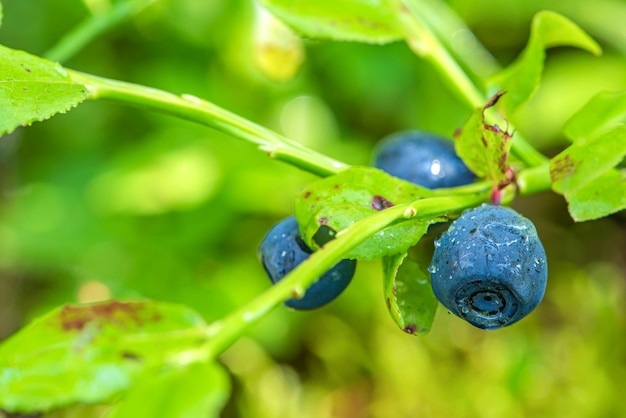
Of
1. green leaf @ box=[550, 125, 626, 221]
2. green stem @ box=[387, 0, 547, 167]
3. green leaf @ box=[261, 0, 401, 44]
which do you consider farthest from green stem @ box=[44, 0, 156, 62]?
green leaf @ box=[550, 125, 626, 221]

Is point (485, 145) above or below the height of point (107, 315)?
above

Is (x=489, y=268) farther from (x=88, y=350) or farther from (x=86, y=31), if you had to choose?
(x=86, y=31)

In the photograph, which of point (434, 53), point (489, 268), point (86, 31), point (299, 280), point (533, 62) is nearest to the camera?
point (299, 280)

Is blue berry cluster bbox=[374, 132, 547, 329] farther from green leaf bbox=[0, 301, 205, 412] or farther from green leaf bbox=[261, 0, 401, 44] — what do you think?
green leaf bbox=[261, 0, 401, 44]

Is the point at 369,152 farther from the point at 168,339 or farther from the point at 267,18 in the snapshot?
the point at 168,339

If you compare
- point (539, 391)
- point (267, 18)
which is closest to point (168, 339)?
point (267, 18)

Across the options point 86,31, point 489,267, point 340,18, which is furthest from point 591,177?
point 86,31

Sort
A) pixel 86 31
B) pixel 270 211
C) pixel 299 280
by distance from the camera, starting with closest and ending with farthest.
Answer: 1. pixel 299 280
2. pixel 86 31
3. pixel 270 211

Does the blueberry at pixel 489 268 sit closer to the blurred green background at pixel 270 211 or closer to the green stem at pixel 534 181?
the green stem at pixel 534 181
